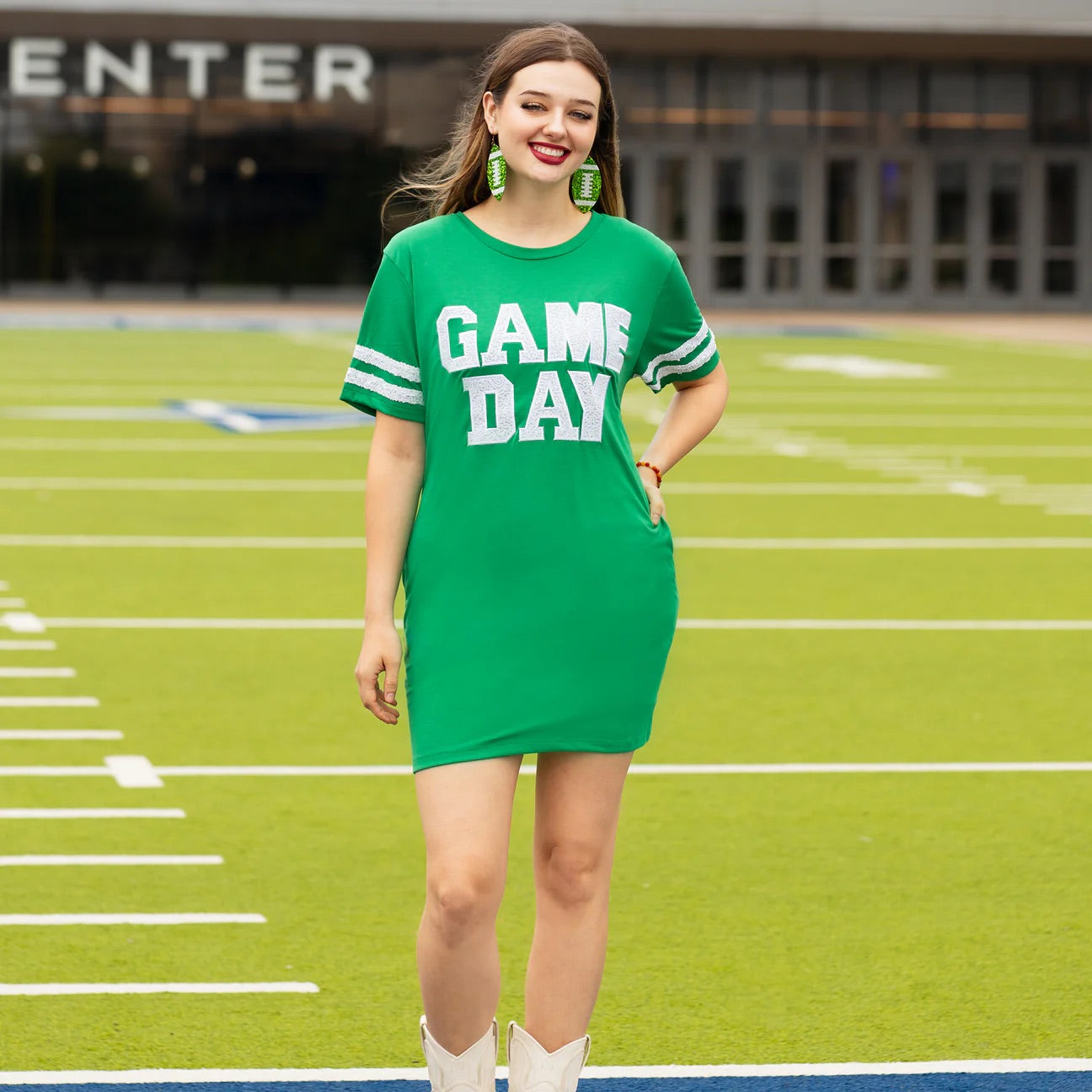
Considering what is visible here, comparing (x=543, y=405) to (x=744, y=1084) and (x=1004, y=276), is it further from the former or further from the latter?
(x=1004, y=276)

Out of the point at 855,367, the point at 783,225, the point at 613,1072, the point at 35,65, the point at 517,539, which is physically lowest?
the point at 855,367

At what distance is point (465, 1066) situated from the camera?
3.83m

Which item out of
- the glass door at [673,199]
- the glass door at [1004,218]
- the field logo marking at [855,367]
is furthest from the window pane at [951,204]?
the field logo marking at [855,367]

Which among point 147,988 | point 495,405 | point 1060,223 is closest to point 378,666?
point 495,405

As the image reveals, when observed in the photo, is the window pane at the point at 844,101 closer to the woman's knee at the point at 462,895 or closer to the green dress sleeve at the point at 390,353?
the green dress sleeve at the point at 390,353

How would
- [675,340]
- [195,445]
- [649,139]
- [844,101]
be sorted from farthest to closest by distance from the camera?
[844,101] < [649,139] < [195,445] < [675,340]

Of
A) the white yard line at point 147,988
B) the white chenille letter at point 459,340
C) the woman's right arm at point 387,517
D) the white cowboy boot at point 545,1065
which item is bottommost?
the white yard line at point 147,988

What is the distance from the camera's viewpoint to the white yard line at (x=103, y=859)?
238 inches

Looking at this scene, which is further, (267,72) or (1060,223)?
(1060,223)

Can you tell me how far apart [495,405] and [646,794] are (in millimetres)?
3440

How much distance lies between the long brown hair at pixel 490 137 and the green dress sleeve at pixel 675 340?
0.58 ft

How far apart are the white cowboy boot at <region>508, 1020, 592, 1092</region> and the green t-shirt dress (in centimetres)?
53

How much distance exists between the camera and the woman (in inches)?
146

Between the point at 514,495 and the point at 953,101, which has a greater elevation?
the point at 953,101
